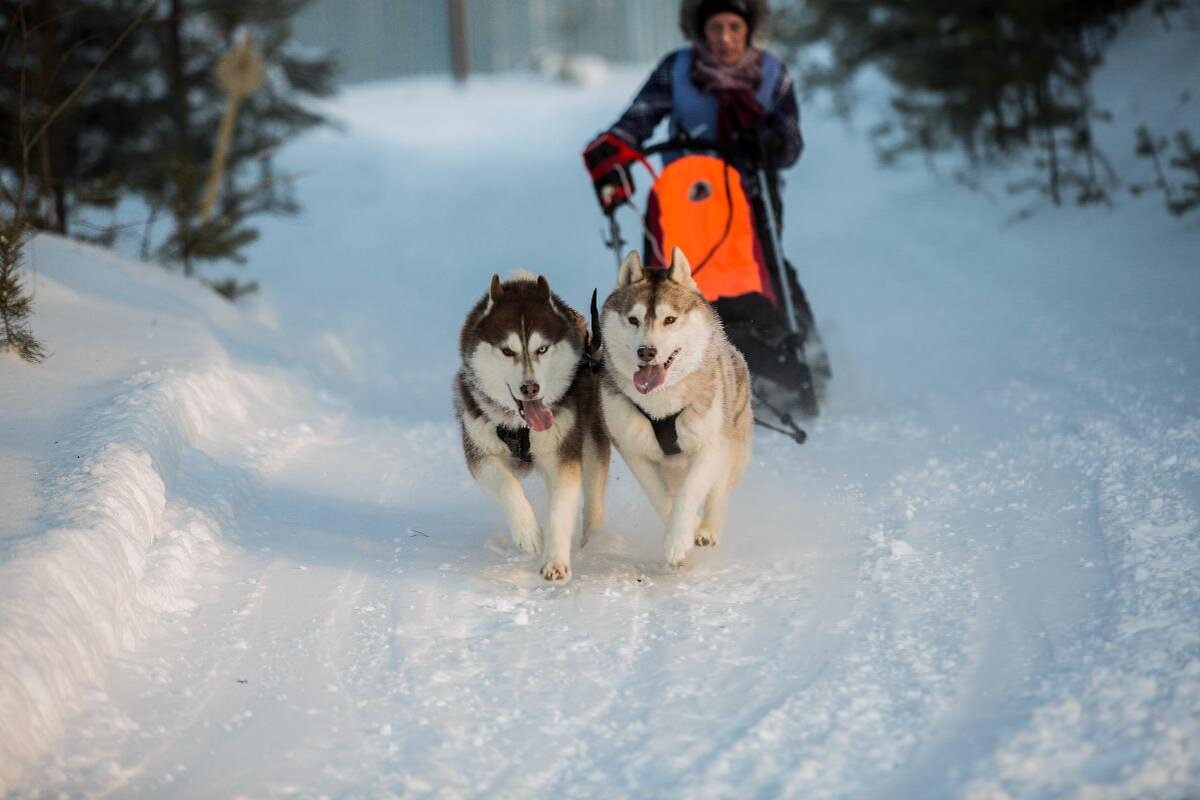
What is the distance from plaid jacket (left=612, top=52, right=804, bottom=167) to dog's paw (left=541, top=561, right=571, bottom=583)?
2.68m

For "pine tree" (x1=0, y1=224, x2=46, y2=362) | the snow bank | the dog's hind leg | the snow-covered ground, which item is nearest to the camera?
the snow-covered ground

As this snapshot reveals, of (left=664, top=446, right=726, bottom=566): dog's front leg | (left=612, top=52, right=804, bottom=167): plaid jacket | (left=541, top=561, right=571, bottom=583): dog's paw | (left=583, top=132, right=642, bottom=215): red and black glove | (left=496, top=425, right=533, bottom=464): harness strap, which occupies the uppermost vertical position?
(left=612, top=52, right=804, bottom=167): plaid jacket

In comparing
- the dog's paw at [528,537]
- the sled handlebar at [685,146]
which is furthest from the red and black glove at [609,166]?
the dog's paw at [528,537]

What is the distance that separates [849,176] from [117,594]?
10854mm

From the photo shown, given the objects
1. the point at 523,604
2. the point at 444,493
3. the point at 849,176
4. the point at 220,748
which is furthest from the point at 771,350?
the point at 849,176

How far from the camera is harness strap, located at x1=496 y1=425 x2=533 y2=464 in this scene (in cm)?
403

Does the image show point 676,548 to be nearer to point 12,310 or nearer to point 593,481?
point 593,481

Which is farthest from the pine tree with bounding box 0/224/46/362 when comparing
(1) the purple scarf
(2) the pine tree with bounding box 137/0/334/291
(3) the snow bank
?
(2) the pine tree with bounding box 137/0/334/291

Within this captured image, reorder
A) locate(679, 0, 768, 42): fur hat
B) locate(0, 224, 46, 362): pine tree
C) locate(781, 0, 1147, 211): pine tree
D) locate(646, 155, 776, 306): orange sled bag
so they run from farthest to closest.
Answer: locate(781, 0, 1147, 211): pine tree < locate(679, 0, 768, 42): fur hat < locate(646, 155, 776, 306): orange sled bag < locate(0, 224, 46, 362): pine tree

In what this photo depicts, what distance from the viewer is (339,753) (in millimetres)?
2773

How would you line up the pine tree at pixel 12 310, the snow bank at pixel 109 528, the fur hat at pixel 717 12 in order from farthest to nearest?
the fur hat at pixel 717 12, the pine tree at pixel 12 310, the snow bank at pixel 109 528

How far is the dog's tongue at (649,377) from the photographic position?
3.84 m

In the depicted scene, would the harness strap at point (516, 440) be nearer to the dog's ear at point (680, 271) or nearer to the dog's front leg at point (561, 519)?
the dog's front leg at point (561, 519)

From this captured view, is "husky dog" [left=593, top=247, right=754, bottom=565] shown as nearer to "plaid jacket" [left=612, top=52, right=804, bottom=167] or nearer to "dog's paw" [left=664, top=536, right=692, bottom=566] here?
"dog's paw" [left=664, top=536, right=692, bottom=566]
